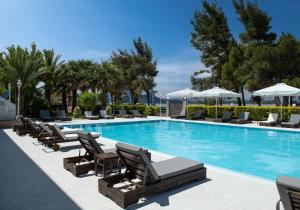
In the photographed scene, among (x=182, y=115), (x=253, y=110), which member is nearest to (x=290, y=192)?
(x=253, y=110)

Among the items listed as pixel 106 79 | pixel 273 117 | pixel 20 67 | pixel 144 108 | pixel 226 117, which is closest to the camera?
pixel 273 117

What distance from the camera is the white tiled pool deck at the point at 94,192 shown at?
179 inches

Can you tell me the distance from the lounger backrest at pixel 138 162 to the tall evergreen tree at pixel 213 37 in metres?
28.4

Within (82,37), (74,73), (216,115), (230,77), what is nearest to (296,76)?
(230,77)

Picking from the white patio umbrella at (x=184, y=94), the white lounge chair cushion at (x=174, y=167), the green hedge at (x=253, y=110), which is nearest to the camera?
the white lounge chair cushion at (x=174, y=167)

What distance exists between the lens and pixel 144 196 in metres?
4.67

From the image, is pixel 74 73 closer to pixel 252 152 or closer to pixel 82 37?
pixel 82 37

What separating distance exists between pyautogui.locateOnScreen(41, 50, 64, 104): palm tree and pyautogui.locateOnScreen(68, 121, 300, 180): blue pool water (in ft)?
45.1

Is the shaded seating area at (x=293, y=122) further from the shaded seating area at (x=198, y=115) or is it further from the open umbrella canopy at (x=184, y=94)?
the open umbrella canopy at (x=184, y=94)

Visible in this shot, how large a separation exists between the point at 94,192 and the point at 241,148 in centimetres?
865

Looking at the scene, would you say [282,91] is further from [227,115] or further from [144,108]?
[144,108]

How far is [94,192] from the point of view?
5.17m

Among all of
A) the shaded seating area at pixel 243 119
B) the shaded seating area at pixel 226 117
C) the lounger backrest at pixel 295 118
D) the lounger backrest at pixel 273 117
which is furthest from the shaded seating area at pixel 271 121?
the shaded seating area at pixel 226 117

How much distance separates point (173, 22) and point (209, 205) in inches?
1077
